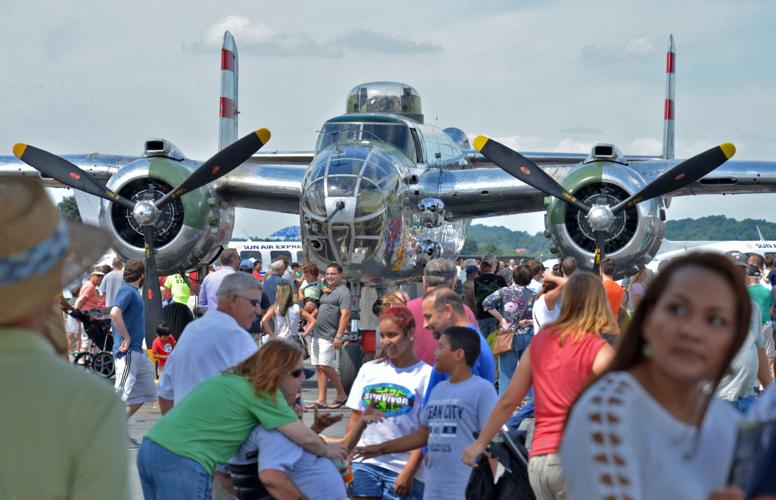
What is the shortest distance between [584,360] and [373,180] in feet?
33.7

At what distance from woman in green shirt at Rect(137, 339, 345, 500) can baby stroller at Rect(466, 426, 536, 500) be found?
70 cm

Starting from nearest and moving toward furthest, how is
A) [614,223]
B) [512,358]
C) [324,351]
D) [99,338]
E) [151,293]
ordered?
[512,358], [324,351], [99,338], [151,293], [614,223]

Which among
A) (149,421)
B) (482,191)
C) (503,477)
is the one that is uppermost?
(482,191)

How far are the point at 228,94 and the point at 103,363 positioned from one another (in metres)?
7.83

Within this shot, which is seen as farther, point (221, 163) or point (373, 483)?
point (221, 163)

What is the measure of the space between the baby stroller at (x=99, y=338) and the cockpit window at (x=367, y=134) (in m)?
4.25

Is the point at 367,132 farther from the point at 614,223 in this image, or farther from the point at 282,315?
the point at 614,223

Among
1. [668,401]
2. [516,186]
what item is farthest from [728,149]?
[668,401]

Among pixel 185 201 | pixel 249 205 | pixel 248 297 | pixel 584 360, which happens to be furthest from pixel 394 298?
pixel 249 205

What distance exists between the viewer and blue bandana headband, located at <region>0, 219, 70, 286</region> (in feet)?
7.21

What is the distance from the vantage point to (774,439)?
1989mm

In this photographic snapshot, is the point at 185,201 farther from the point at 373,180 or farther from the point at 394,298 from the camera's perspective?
the point at 394,298

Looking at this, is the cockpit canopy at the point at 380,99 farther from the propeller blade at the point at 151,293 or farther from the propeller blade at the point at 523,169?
the propeller blade at the point at 151,293

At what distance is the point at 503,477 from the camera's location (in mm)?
5402
